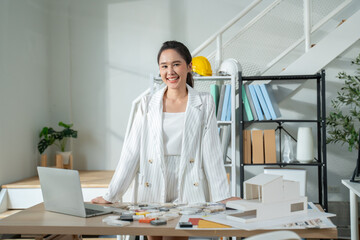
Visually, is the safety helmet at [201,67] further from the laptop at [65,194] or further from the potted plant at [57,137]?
the laptop at [65,194]

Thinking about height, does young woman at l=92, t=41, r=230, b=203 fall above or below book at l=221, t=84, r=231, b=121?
below

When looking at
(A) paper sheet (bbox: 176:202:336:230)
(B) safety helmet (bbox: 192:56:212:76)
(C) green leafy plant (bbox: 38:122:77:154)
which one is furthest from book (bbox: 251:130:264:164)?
(A) paper sheet (bbox: 176:202:336:230)

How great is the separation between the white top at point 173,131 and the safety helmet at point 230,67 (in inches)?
87.1

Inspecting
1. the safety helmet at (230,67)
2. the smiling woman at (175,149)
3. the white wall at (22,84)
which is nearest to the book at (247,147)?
the safety helmet at (230,67)

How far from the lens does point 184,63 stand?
7.54 ft

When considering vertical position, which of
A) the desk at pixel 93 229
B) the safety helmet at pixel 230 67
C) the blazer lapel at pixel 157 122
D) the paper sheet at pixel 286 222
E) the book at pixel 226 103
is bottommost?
the desk at pixel 93 229

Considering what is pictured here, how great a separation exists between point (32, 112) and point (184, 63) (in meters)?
3.34

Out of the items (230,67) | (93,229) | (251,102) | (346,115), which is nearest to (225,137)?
(251,102)

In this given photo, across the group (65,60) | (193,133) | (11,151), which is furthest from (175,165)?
(65,60)

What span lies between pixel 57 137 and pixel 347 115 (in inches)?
131

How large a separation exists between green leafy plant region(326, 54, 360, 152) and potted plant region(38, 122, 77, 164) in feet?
9.71

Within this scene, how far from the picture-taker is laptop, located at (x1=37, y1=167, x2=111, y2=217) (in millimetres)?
1770

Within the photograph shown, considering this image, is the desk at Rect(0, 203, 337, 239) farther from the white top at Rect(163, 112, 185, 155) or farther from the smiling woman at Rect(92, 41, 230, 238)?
the white top at Rect(163, 112, 185, 155)

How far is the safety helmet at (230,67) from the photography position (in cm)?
437
